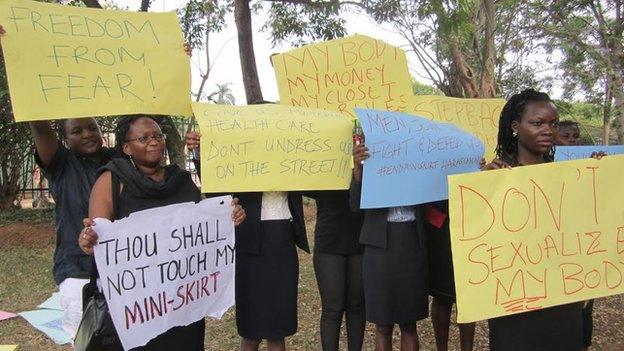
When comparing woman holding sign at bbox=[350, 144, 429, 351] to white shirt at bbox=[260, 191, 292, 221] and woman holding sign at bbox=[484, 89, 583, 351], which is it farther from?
woman holding sign at bbox=[484, 89, 583, 351]

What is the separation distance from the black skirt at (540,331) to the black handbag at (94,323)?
1.71 metres

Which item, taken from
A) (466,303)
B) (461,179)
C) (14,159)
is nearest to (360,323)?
(466,303)

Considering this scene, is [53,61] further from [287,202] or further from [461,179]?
[461,179]

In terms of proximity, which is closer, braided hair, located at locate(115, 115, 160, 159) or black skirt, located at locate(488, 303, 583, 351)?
black skirt, located at locate(488, 303, 583, 351)

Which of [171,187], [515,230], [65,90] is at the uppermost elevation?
[65,90]

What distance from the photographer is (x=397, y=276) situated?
2.75 m

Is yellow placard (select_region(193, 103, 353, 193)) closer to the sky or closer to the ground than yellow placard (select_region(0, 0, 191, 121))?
closer to the ground

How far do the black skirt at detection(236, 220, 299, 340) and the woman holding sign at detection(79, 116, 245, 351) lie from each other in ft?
0.83

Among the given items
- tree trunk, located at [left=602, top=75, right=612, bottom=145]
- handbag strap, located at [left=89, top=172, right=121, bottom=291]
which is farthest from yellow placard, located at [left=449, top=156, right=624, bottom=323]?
tree trunk, located at [left=602, top=75, right=612, bottom=145]

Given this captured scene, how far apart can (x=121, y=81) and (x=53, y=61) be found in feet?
1.04

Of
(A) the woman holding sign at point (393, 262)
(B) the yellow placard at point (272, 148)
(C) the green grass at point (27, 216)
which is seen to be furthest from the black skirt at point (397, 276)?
(C) the green grass at point (27, 216)

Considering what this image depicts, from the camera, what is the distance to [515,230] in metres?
2.16

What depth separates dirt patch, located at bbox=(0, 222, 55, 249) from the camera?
8.49m

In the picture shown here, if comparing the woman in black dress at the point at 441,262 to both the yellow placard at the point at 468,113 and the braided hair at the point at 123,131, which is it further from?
the braided hair at the point at 123,131
